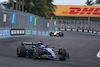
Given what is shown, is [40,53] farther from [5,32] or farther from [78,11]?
[78,11]

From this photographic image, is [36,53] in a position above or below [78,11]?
below

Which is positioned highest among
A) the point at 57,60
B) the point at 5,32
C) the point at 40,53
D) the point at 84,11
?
the point at 84,11

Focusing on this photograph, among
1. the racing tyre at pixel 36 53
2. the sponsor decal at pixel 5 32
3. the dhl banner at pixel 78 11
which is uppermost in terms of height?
the dhl banner at pixel 78 11

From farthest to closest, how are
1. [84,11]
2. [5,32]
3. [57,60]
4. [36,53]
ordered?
[84,11] → [5,32] → [57,60] → [36,53]

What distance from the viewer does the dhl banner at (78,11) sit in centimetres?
7550

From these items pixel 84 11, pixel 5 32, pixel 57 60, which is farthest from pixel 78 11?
pixel 57 60

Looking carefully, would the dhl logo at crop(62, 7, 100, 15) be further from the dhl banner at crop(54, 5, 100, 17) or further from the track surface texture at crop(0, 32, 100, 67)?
the track surface texture at crop(0, 32, 100, 67)

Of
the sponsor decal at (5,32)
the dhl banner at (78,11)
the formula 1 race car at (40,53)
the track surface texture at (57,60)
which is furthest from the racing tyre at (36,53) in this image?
the dhl banner at (78,11)

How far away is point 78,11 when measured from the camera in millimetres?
76000

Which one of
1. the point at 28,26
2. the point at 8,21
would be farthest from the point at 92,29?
the point at 8,21

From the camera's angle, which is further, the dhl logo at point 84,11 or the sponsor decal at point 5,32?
the dhl logo at point 84,11

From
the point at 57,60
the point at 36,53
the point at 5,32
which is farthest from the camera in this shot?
the point at 5,32

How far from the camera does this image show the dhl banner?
75.5 meters

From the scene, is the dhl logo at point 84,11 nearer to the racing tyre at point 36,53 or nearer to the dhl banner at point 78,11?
the dhl banner at point 78,11
